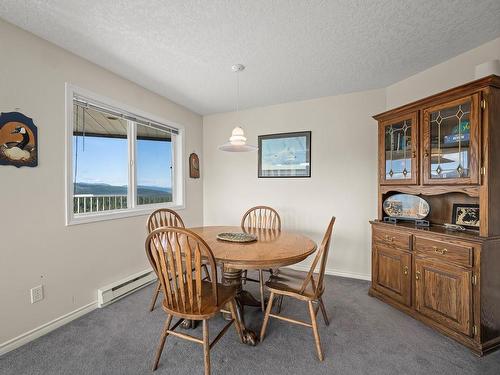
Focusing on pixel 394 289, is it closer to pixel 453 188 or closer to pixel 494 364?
pixel 494 364

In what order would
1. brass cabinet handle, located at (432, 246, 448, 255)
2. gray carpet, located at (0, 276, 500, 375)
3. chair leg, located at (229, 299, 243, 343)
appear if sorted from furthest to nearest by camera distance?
brass cabinet handle, located at (432, 246, 448, 255) → chair leg, located at (229, 299, 243, 343) → gray carpet, located at (0, 276, 500, 375)

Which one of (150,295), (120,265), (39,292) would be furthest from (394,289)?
(39,292)

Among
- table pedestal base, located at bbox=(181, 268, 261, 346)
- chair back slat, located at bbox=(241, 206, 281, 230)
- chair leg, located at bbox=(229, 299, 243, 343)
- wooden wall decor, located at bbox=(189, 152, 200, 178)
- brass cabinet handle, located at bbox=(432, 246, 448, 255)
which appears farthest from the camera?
wooden wall decor, located at bbox=(189, 152, 200, 178)

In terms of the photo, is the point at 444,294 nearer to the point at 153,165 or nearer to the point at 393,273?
the point at 393,273

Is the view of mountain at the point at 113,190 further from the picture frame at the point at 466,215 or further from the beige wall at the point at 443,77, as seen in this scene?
the picture frame at the point at 466,215

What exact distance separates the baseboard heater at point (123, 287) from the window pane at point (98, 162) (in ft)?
2.69

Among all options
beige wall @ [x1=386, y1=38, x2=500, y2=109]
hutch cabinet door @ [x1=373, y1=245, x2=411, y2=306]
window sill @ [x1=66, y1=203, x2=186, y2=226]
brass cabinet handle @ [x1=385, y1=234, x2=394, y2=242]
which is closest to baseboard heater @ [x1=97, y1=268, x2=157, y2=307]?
window sill @ [x1=66, y1=203, x2=186, y2=226]

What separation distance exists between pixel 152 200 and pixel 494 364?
141 inches

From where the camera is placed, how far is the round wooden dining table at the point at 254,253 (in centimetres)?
158

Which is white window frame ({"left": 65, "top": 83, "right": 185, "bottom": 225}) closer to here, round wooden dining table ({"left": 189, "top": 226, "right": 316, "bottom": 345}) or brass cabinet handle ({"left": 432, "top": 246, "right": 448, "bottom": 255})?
round wooden dining table ({"left": 189, "top": 226, "right": 316, "bottom": 345})

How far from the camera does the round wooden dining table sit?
5.18ft

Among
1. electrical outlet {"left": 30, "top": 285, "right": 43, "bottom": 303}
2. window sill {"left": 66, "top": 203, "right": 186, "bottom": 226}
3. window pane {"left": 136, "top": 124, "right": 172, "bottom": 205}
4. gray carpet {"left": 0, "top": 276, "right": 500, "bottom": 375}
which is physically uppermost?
window pane {"left": 136, "top": 124, "right": 172, "bottom": 205}

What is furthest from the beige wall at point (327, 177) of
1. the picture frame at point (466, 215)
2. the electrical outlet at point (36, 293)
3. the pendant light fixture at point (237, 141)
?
the electrical outlet at point (36, 293)

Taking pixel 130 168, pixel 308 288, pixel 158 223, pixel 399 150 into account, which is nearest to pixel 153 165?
pixel 130 168
